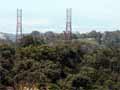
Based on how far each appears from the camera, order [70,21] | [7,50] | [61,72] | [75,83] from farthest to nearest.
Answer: [70,21], [7,50], [61,72], [75,83]

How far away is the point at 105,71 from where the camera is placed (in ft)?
58.3

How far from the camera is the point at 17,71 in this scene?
56.1 ft

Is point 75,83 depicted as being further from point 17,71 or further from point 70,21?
point 70,21

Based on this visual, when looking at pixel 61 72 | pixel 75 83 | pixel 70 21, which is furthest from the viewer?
pixel 70 21

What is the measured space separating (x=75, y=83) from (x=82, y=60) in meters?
2.97

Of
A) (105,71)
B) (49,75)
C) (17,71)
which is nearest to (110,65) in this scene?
(105,71)

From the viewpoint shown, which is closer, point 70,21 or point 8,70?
point 8,70

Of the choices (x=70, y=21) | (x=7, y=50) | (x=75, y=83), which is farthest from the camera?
(x=70, y=21)

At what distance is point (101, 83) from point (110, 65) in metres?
2.09

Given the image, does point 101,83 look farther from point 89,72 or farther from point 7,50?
point 7,50

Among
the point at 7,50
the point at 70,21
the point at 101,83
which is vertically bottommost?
the point at 101,83

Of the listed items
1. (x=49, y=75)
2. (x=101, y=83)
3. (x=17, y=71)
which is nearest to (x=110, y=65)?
(x=101, y=83)

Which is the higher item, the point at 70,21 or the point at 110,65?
the point at 70,21

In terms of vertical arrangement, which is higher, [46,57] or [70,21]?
[70,21]
